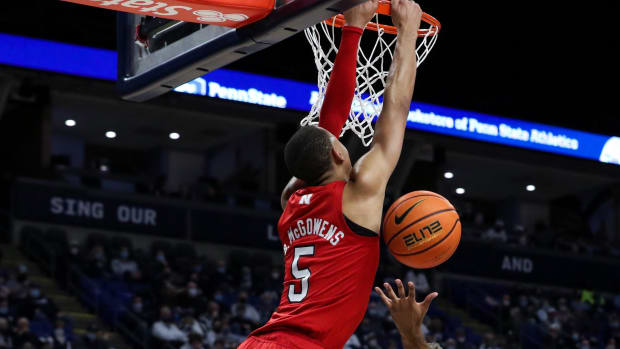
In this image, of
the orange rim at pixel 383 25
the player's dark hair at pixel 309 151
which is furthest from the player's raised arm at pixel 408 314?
the orange rim at pixel 383 25

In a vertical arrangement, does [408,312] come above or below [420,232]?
below

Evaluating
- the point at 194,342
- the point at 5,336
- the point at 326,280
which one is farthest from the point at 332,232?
the point at 194,342

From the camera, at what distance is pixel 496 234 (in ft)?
72.8

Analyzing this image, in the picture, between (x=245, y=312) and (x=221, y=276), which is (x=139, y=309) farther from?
(x=221, y=276)

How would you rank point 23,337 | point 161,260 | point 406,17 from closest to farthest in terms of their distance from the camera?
point 406,17 → point 23,337 → point 161,260

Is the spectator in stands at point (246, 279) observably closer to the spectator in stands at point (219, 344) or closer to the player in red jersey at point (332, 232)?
the spectator in stands at point (219, 344)

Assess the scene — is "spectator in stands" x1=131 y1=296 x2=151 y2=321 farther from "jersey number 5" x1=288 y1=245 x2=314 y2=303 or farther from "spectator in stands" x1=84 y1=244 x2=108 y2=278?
"jersey number 5" x1=288 y1=245 x2=314 y2=303

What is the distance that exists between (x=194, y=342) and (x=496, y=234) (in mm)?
11211

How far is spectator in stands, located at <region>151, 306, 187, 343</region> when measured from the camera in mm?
12992

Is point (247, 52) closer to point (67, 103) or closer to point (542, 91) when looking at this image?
point (67, 103)

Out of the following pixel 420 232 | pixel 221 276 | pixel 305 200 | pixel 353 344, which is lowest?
pixel 353 344

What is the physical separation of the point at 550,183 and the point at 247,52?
2101 cm

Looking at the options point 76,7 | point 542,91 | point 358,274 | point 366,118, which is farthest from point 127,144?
point 358,274

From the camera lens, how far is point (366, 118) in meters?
5.41
